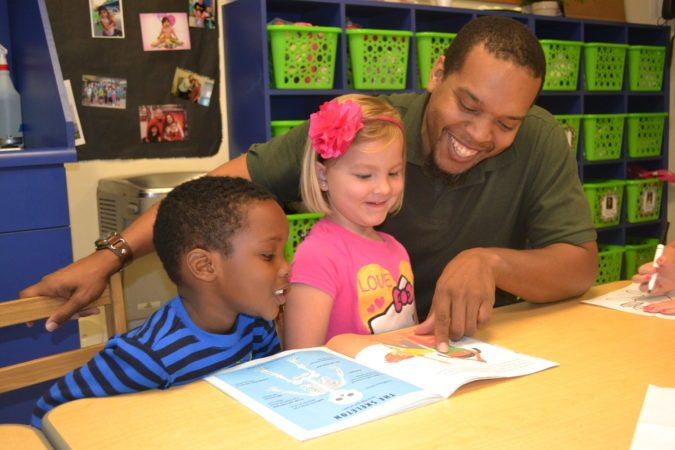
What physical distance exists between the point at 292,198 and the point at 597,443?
105 cm

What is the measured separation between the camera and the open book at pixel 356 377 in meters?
0.83

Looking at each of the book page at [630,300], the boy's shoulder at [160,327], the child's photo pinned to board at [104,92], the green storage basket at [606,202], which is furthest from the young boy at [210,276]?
the green storage basket at [606,202]

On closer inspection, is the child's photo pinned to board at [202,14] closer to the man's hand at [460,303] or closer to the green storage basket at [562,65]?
the green storage basket at [562,65]

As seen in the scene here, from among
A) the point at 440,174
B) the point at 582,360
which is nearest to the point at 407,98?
the point at 440,174

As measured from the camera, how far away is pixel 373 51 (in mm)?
2834

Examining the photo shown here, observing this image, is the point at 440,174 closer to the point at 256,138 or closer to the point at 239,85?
the point at 256,138

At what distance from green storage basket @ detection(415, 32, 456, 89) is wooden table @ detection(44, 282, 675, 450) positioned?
6.79 ft

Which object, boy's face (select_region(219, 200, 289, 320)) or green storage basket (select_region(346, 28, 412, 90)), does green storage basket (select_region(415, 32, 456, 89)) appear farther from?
boy's face (select_region(219, 200, 289, 320))

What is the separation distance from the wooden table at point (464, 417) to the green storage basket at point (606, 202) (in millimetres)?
2700

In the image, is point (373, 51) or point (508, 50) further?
point (373, 51)

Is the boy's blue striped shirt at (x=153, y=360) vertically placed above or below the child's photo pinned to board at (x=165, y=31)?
below

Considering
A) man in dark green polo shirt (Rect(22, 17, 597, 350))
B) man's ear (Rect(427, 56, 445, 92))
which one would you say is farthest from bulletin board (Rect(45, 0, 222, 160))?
man's ear (Rect(427, 56, 445, 92))

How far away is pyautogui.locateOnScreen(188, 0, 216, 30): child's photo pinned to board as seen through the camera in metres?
2.77

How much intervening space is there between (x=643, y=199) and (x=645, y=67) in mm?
744
